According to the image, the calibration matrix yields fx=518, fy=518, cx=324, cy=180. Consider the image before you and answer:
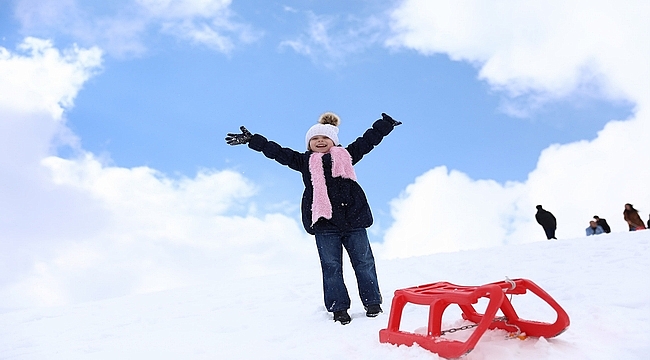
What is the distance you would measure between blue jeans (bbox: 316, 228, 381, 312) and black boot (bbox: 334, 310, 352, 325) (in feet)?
0.35

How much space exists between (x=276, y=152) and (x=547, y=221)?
1131cm

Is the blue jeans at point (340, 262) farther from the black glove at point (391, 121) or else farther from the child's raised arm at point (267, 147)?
the black glove at point (391, 121)

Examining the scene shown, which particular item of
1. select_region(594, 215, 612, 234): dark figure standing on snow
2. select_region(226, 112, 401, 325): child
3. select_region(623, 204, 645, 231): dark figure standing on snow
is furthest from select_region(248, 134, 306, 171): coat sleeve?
select_region(594, 215, 612, 234): dark figure standing on snow

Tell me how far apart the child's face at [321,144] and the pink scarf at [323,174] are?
0.12m

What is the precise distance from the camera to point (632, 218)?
42.7 ft

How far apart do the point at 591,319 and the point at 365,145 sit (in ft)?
7.51

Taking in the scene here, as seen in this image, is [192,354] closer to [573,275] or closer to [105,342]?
[105,342]

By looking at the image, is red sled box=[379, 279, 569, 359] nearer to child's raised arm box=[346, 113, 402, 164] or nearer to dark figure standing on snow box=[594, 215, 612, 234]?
child's raised arm box=[346, 113, 402, 164]

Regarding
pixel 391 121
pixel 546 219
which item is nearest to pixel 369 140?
pixel 391 121

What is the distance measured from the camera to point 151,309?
648cm

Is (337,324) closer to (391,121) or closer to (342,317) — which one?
(342,317)

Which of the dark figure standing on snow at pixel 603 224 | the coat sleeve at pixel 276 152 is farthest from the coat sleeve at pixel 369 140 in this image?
the dark figure standing on snow at pixel 603 224

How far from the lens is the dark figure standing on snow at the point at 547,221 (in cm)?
1380

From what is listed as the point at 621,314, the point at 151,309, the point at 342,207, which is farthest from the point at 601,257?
the point at 151,309
